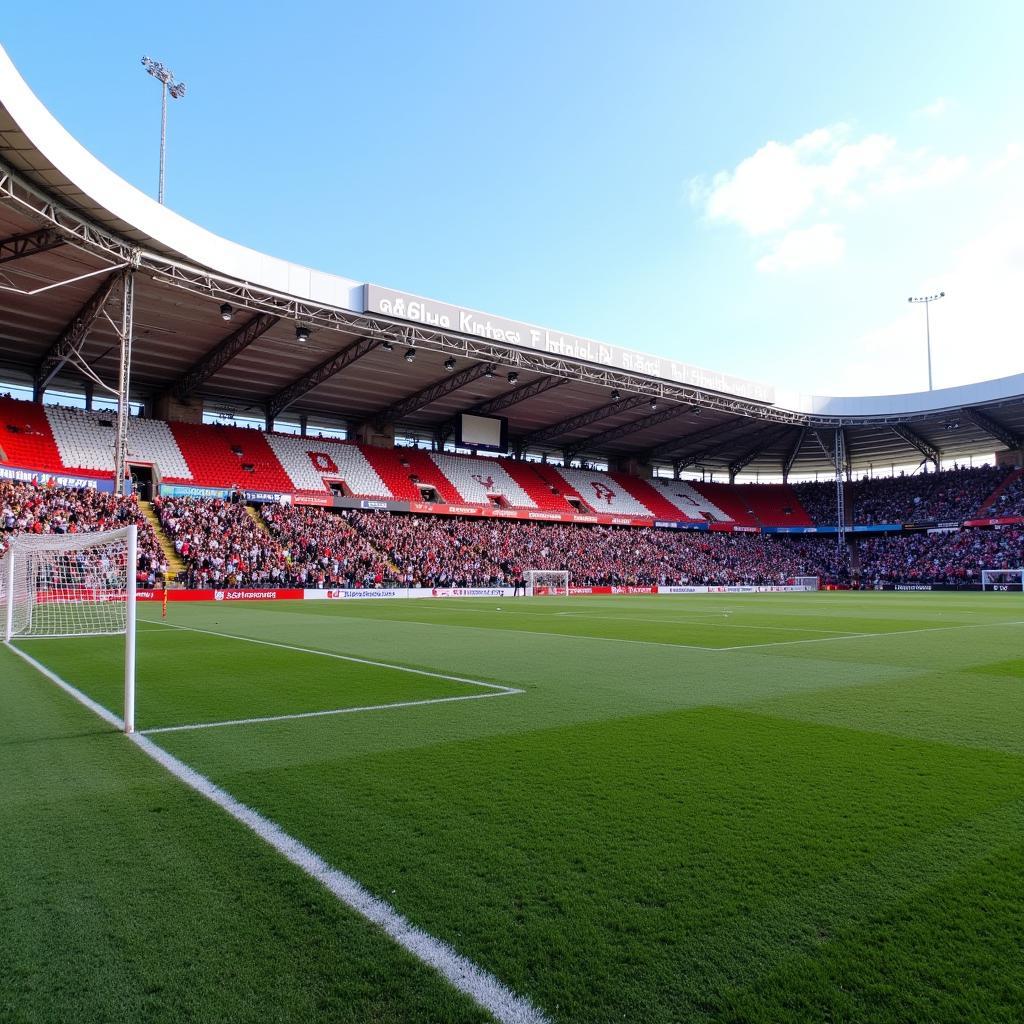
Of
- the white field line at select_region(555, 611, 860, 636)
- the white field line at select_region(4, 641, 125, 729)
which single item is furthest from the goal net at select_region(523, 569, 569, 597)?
the white field line at select_region(4, 641, 125, 729)

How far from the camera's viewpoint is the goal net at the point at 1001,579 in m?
46.3

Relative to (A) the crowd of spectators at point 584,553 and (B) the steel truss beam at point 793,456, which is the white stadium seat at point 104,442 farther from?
(B) the steel truss beam at point 793,456

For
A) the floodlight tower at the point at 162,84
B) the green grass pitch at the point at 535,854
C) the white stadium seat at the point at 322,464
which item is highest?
the floodlight tower at the point at 162,84

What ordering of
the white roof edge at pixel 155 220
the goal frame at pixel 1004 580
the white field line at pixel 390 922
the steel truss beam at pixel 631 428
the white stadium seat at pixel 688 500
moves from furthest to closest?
the white stadium seat at pixel 688 500
the steel truss beam at pixel 631 428
the goal frame at pixel 1004 580
the white roof edge at pixel 155 220
the white field line at pixel 390 922

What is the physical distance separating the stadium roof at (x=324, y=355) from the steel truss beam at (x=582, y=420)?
0.18 meters

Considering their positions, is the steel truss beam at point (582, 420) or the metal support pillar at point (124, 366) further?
the steel truss beam at point (582, 420)

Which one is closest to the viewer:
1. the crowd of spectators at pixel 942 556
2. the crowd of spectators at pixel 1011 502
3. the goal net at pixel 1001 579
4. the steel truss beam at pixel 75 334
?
the steel truss beam at pixel 75 334

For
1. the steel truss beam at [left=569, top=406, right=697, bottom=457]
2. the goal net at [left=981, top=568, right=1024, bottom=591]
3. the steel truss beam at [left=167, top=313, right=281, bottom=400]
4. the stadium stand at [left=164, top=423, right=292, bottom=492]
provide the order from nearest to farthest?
the steel truss beam at [left=167, top=313, right=281, bottom=400] → the stadium stand at [left=164, top=423, right=292, bottom=492] → the goal net at [left=981, top=568, right=1024, bottom=591] → the steel truss beam at [left=569, top=406, right=697, bottom=457]

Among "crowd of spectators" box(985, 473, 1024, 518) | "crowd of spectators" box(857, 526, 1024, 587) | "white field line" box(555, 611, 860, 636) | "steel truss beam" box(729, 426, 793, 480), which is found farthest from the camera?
"steel truss beam" box(729, 426, 793, 480)

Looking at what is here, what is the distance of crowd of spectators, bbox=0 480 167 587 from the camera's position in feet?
90.5

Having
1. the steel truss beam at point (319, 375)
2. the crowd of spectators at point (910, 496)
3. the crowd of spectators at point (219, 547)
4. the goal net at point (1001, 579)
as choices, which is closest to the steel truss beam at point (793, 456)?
the crowd of spectators at point (910, 496)

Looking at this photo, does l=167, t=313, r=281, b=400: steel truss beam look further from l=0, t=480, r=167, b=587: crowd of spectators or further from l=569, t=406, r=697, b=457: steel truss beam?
l=569, t=406, r=697, b=457: steel truss beam

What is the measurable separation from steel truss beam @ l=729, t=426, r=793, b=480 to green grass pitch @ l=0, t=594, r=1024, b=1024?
55323 millimetres

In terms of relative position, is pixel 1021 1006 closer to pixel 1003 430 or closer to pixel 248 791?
pixel 248 791
